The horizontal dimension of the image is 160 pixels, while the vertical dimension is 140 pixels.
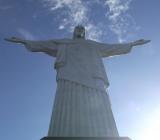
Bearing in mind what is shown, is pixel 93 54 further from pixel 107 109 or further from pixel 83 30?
pixel 107 109

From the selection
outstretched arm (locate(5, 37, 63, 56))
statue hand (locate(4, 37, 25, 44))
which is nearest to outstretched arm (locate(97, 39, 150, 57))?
outstretched arm (locate(5, 37, 63, 56))

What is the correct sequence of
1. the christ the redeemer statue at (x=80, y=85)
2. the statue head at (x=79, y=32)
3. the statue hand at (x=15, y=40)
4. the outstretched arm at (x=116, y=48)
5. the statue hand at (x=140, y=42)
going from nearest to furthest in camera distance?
the christ the redeemer statue at (x=80, y=85)
the statue hand at (x=15, y=40)
the statue hand at (x=140, y=42)
the outstretched arm at (x=116, y=48)
the statue head at (x=79, y=32)

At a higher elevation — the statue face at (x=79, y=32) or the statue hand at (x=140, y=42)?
the statue face at (x=79, y=32)

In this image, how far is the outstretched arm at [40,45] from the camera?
45.4 feet

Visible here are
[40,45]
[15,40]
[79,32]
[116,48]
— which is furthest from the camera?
[79,32]

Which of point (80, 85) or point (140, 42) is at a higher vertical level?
point (140, 42)

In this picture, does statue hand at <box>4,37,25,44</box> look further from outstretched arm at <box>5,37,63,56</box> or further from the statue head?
the statue head

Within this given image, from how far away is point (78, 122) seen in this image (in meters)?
11.2

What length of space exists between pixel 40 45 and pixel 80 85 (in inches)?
99.5

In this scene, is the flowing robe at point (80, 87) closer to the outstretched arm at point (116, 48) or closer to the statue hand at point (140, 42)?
the outstretched arm at point (116, 48)

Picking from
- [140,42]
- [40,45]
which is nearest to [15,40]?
[40,45]

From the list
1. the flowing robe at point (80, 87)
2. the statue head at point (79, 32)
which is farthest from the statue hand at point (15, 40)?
the statue head at point (79, 32)

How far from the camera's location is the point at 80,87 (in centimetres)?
1241

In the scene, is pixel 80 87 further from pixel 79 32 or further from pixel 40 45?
pixel 79 32
